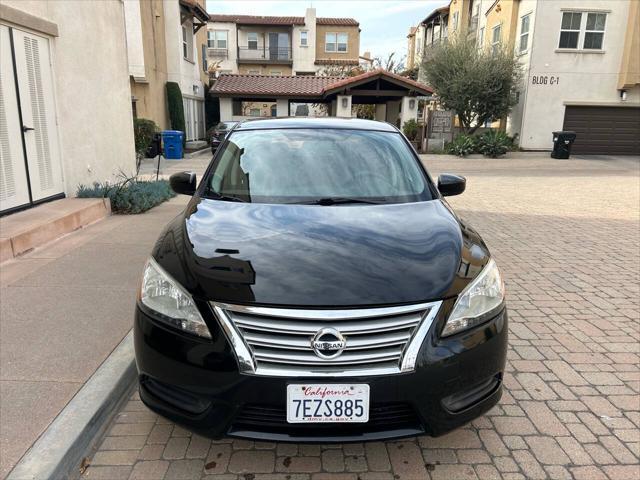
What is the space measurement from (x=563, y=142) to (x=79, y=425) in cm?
2194

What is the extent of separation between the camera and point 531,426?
9.47 feet

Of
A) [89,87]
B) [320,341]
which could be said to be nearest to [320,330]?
[320,341]

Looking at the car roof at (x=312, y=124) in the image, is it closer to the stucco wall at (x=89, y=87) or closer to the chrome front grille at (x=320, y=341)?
the chrome front grille at (x=320, y=341)

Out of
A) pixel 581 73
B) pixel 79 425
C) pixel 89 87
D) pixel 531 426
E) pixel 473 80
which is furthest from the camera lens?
pixel 581 73

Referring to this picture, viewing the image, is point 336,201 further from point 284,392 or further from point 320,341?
point 284,392

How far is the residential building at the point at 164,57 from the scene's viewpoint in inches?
801

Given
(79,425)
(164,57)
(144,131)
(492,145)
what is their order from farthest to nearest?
1. (164,57)
2. (492,145)
3. (144,131)
4. (79,425)

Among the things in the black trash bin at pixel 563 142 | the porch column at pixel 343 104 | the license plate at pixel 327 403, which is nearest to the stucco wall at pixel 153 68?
the porch column at pixel 343 104

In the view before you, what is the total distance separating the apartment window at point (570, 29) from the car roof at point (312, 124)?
2166cm

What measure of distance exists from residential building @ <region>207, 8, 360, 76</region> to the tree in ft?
72.2

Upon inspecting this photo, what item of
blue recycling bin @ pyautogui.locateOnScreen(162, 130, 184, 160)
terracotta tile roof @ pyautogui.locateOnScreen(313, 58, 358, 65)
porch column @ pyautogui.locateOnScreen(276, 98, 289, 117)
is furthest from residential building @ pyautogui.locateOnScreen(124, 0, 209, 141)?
terracotta tile roof @ pyautogui.locateOnScreen(313, 58, 358, 65)

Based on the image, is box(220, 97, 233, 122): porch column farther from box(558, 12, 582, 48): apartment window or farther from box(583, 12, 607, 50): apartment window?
box(583, 12, 607, 50): apartment window

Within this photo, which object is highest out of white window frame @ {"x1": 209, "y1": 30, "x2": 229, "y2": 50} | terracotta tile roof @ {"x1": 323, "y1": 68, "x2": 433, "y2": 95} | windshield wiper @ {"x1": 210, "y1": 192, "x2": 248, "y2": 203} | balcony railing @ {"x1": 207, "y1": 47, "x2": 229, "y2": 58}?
white window frame @ {"x1": 209, "y1": 30, "x2": 229, "y2": 50}

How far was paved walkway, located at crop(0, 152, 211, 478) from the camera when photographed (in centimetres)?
289
